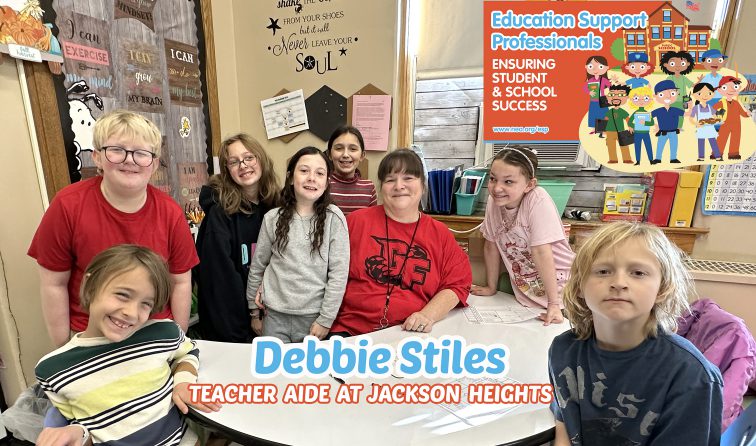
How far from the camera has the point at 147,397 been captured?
102 centimetres

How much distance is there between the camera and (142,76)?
1.96 m

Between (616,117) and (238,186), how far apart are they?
1718 mm

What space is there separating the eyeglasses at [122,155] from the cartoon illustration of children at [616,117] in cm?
194

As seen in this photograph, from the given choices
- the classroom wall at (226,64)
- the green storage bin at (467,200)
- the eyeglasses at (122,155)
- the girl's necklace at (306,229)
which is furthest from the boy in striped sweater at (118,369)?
the classroom wall at (226,64)

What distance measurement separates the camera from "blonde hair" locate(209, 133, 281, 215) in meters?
1.51

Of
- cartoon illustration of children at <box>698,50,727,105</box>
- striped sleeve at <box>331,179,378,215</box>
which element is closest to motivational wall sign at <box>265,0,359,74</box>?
striped sleeve at <box>331,179,378,215</box>

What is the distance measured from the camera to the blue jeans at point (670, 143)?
5.84 ft

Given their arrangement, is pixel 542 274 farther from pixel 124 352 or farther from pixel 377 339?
pixel 124 352

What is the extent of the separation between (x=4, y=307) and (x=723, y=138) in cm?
303

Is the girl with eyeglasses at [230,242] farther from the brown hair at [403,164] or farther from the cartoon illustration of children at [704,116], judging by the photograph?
the cartoon illustration of children at [704,116]

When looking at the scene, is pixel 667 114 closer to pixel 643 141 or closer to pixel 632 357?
pixel 643 141

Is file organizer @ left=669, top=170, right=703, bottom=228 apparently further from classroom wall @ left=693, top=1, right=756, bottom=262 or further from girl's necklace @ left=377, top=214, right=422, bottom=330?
girl's necklace @ left=377, top=214, right=422, bottom=330

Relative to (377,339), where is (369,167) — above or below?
above

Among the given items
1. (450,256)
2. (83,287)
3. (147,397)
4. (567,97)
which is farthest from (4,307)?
(567,97)
